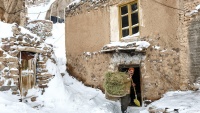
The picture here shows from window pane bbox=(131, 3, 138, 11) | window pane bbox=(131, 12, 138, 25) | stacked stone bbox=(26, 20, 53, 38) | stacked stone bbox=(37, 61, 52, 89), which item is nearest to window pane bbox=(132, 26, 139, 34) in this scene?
window pane bbox=(131, 12, 138, 25)

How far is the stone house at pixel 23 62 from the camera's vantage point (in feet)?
17.5

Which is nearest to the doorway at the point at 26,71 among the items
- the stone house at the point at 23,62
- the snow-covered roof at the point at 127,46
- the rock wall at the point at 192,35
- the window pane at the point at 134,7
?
the stone house at the point at 23,62

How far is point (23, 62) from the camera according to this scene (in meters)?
5.86

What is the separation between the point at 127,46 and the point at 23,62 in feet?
11.9

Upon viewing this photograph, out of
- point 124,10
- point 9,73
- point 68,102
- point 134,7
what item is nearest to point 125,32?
point 124,10

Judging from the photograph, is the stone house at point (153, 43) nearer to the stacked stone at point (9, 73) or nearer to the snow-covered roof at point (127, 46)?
the snow-covered roof at point (127, 46)

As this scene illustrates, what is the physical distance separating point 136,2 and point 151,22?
1.05 metres

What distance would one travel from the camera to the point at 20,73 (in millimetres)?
5734

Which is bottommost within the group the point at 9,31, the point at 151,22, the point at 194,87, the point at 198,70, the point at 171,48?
the point at 194,87

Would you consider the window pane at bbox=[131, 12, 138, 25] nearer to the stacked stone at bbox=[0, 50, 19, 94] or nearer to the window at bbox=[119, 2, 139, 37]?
the window at bbox=[119, 2, 139, 37]

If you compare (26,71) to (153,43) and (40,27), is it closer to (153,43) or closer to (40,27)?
(153,43)

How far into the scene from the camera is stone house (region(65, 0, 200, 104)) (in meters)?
6.84

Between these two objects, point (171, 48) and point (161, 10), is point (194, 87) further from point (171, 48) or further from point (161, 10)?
point (161, 10)

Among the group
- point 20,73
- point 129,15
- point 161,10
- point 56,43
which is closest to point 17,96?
point 20,73
